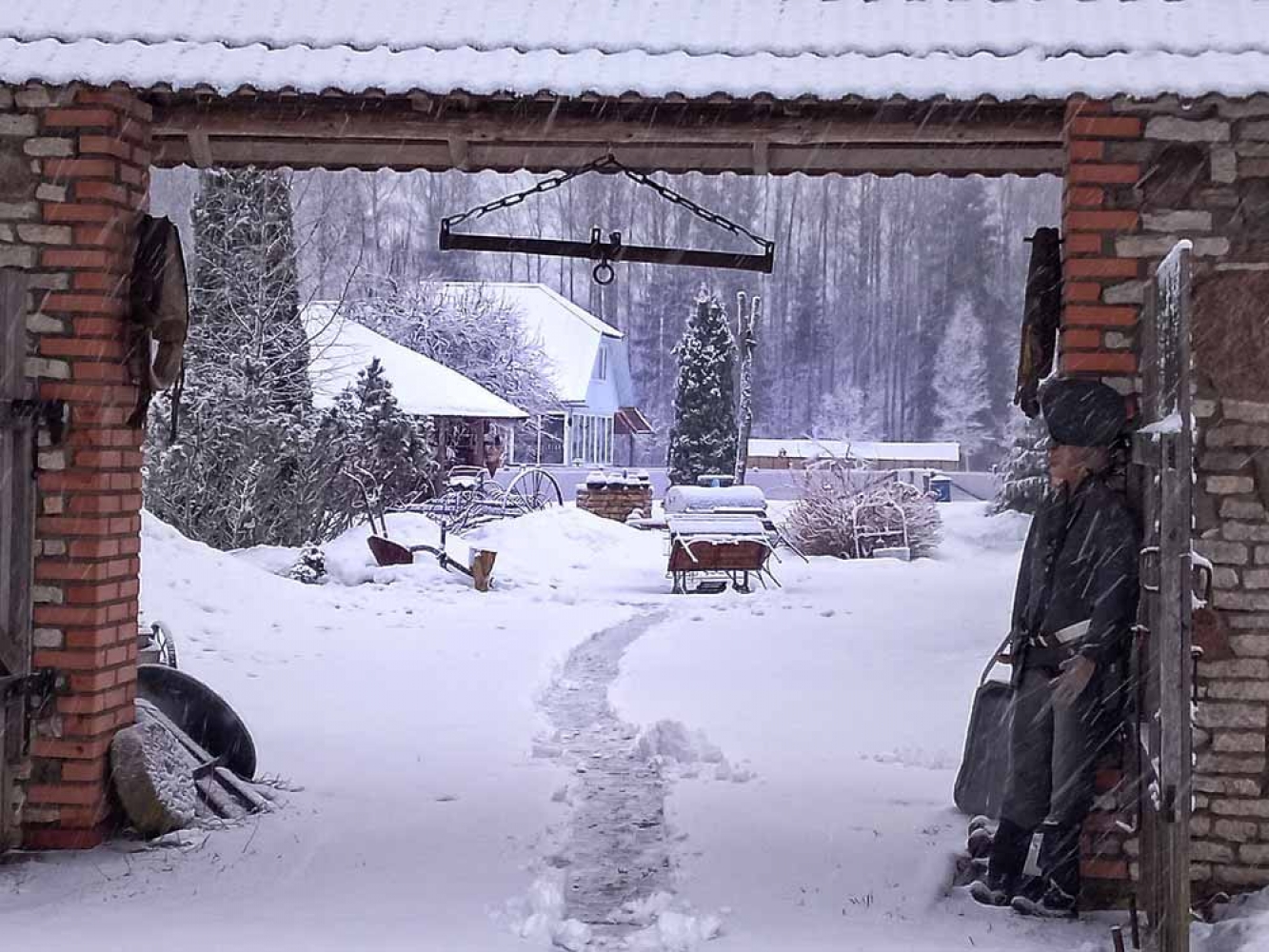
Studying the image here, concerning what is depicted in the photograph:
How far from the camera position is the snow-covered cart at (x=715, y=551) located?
1623 cm

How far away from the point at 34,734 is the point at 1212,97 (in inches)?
198

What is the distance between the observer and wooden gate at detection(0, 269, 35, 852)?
5.30 metres

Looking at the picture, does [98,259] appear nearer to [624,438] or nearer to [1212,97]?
[1212,97]

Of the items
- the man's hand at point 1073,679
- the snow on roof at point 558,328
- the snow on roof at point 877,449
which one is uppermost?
the snow on roof at point 558,328

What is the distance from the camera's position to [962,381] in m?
54.2

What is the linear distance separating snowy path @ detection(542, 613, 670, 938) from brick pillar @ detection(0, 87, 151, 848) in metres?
2.01

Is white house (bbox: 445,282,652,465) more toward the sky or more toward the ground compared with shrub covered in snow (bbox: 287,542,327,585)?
more toward the sky

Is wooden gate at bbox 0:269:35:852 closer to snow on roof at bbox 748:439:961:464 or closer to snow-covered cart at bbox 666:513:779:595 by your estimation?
snow-covered cart at bbox 666:513:779:595

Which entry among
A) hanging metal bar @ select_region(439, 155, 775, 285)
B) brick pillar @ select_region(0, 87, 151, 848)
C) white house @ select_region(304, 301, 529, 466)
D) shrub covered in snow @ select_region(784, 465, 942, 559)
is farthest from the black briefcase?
white house @ select_region(304, 301, 529, 466)

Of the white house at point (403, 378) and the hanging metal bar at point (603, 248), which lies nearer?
the hanging metal bar at point (603, 248)

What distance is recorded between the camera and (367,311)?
3275cm

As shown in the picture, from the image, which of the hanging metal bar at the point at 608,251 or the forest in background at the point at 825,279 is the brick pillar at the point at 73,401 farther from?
the forest in background at the point at 825,279

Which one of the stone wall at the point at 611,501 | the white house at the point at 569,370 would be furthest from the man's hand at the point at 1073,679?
the white house at the point at 569,370

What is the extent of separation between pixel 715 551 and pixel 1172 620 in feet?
39.9
